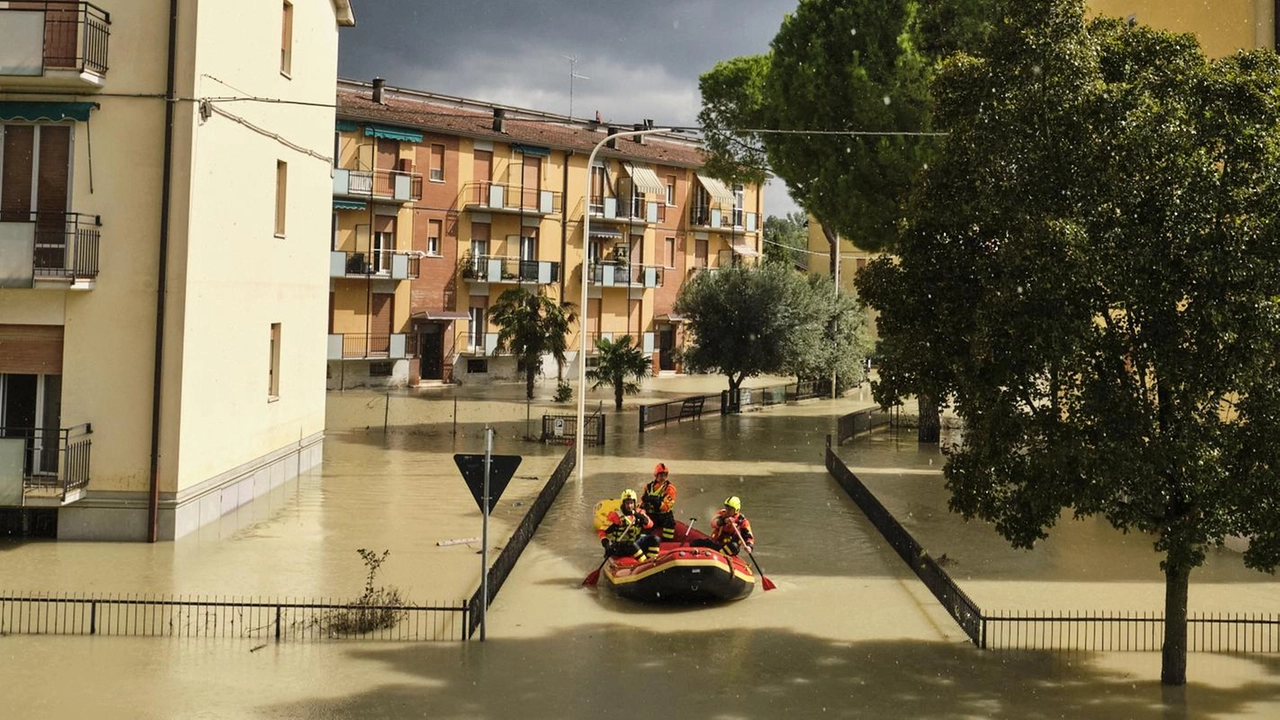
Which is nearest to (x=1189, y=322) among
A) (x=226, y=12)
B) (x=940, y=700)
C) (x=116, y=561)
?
(x=940, y=700)

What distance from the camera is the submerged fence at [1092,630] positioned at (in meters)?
13.6

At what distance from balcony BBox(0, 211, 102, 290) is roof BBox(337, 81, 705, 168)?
26.8 meters

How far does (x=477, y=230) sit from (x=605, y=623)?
1595 inches

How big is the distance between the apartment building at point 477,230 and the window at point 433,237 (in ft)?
Result: 0.17

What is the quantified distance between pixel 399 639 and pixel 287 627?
140 centimetres

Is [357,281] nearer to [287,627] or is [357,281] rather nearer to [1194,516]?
[287,627]

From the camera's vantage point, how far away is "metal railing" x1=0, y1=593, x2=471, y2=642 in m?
13.5

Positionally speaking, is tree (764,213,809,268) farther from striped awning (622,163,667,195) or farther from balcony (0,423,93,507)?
balcony (0,423,93,507)

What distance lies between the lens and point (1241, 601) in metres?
16.7

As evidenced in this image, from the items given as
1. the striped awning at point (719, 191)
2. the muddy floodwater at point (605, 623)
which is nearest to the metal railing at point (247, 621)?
the muddy floodwater at point (605, 623)

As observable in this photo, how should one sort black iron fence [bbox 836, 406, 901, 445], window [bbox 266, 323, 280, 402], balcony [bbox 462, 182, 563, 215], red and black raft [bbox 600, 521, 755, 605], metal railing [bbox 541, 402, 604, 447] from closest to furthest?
red and black raft [bbox 600, 521, 755, 605] < window [bbox 266, 323, 280, 402] < metal railing [bbox 541, 402, 604, 447] < black iron fence [bbox 836, 406, 901, 445] < balcony [bbox 462, 182, 563, 215]

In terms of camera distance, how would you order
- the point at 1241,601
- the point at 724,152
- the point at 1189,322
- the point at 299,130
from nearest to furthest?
1. the point at 1189,322
2. the point at 1241,601
3. the point at 299,130
4. the point at 724,152

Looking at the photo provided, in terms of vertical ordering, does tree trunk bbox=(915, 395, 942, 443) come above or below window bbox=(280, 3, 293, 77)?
below

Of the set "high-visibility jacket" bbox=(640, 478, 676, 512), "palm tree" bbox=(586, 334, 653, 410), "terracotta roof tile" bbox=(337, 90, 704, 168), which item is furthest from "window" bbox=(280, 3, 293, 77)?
"palm tree" bbox=(586, 334, 653, 410)
